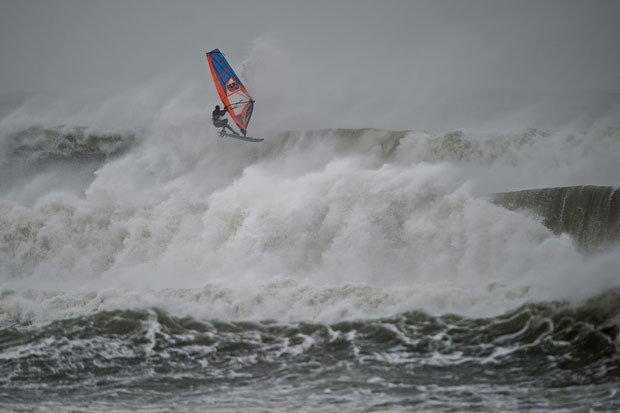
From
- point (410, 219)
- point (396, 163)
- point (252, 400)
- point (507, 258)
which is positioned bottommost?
point (252, 400)

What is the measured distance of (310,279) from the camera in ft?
47.2

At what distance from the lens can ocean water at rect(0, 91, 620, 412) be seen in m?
9.30

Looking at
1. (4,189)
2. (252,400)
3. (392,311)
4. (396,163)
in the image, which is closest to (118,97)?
(4,189)

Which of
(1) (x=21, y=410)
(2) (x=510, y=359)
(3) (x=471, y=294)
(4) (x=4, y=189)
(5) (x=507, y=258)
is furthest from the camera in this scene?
(4) (x=4, y=189)

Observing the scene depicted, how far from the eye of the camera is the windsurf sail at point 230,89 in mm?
19969

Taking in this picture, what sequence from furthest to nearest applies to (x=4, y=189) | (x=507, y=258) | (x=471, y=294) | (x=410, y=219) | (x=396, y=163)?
(x=4, y=189) < (x=396, y=163) < (x=410, y=219) < (x=507, y=258) < (x=471, y=294)

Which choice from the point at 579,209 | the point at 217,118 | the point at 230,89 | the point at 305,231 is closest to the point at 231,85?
the point at 230,89

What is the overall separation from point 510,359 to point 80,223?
43.3ft

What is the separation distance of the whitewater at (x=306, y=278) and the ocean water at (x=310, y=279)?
4 centimetres

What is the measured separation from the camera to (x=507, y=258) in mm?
13164

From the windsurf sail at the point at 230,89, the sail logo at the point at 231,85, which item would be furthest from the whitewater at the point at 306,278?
the sail logo at the point at 231,85

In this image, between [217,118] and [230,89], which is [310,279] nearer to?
[217,118]

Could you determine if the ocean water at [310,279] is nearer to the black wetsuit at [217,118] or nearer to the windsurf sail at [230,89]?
the windsurf sail at [230,89]

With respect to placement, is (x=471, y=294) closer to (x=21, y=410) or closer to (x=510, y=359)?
(x=510, y=359)
